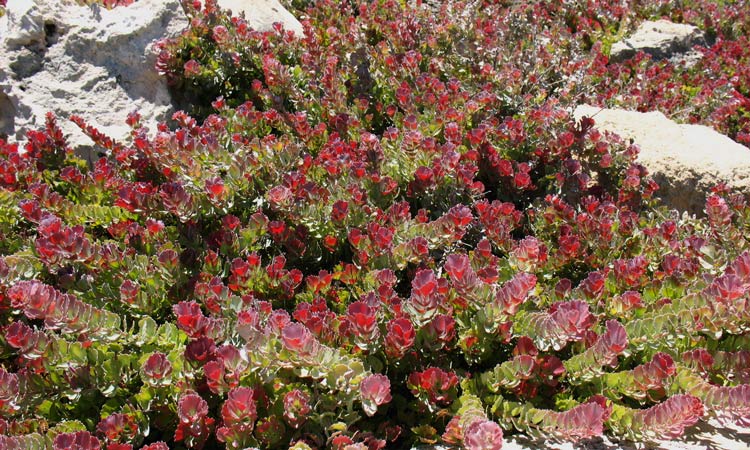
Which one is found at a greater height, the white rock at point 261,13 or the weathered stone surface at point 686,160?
the white rock at point 261,13

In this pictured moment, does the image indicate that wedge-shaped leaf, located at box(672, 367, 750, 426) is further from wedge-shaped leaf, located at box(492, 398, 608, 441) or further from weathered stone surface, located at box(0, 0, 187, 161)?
weathered stone surface, located at box(0, 0, 187, 161)

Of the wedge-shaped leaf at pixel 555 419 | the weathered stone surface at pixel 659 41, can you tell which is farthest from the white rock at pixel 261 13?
the wedge-shaped leaf at pixel 555 419

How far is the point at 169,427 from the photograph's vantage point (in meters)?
2.37

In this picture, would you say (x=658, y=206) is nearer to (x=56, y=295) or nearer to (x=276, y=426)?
(x=276, y=426)

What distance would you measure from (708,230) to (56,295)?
3.11 m

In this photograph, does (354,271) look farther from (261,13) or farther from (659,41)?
(659,41)

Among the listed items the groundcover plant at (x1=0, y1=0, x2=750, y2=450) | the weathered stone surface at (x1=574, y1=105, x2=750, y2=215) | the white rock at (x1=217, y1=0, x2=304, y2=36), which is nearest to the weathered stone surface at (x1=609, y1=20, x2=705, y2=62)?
the groundcover plant at (x1=0, y1=0, x2=750, y2=450)

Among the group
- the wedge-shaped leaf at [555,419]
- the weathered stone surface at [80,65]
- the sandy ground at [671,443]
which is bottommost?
the sandy ground at [671,443]

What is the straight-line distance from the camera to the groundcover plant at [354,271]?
221 cm

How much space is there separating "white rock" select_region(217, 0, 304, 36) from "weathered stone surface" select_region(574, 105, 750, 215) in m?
2.79

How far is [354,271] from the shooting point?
114 inches

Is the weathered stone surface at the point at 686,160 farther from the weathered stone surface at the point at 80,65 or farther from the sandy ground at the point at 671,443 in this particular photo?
the weathered stone surface at the point at 80,65

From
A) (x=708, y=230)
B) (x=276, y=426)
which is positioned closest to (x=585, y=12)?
(x=708, y=230)

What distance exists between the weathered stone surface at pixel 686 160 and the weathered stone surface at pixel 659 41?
8.69 feet
